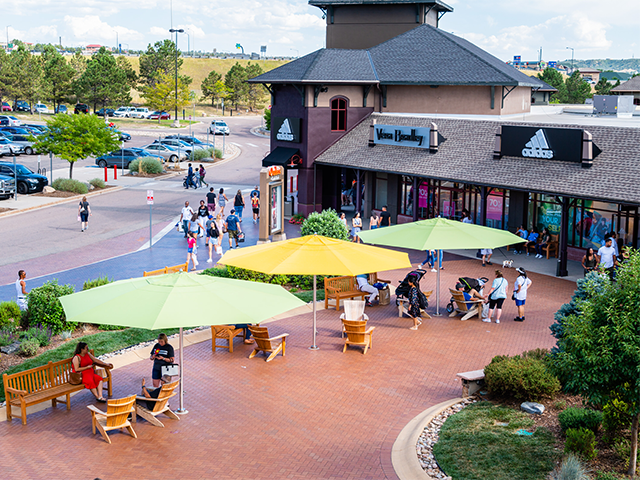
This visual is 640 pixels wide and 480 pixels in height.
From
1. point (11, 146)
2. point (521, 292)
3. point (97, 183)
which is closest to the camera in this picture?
point (521, 292)

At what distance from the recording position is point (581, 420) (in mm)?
11102

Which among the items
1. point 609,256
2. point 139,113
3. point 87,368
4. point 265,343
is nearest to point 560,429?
point 265,343

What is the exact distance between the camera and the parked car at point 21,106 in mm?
92381

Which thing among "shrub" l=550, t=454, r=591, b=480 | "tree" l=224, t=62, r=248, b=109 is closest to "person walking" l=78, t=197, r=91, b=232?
"shrub" l=550, t=454, r=591, b=480

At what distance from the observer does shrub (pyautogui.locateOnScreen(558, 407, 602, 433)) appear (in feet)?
36.4

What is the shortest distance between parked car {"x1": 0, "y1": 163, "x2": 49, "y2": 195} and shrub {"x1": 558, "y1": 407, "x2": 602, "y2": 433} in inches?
1385

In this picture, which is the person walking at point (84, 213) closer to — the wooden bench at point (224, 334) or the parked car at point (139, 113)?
the wooden bench at point (224, 334)

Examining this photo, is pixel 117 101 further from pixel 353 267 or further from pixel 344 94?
pixel 353 267

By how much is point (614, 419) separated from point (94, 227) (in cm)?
2564

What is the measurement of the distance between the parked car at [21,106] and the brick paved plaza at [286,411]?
3414 inches

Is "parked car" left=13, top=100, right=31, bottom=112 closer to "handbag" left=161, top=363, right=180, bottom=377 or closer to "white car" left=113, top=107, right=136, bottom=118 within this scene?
"white car" left=113, top=107, right=136, bottom=118

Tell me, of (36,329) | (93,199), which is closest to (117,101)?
(93,199)

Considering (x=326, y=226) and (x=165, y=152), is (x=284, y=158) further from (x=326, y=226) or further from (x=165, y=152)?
(x=165, y=152)

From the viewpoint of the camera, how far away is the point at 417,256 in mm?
26672
